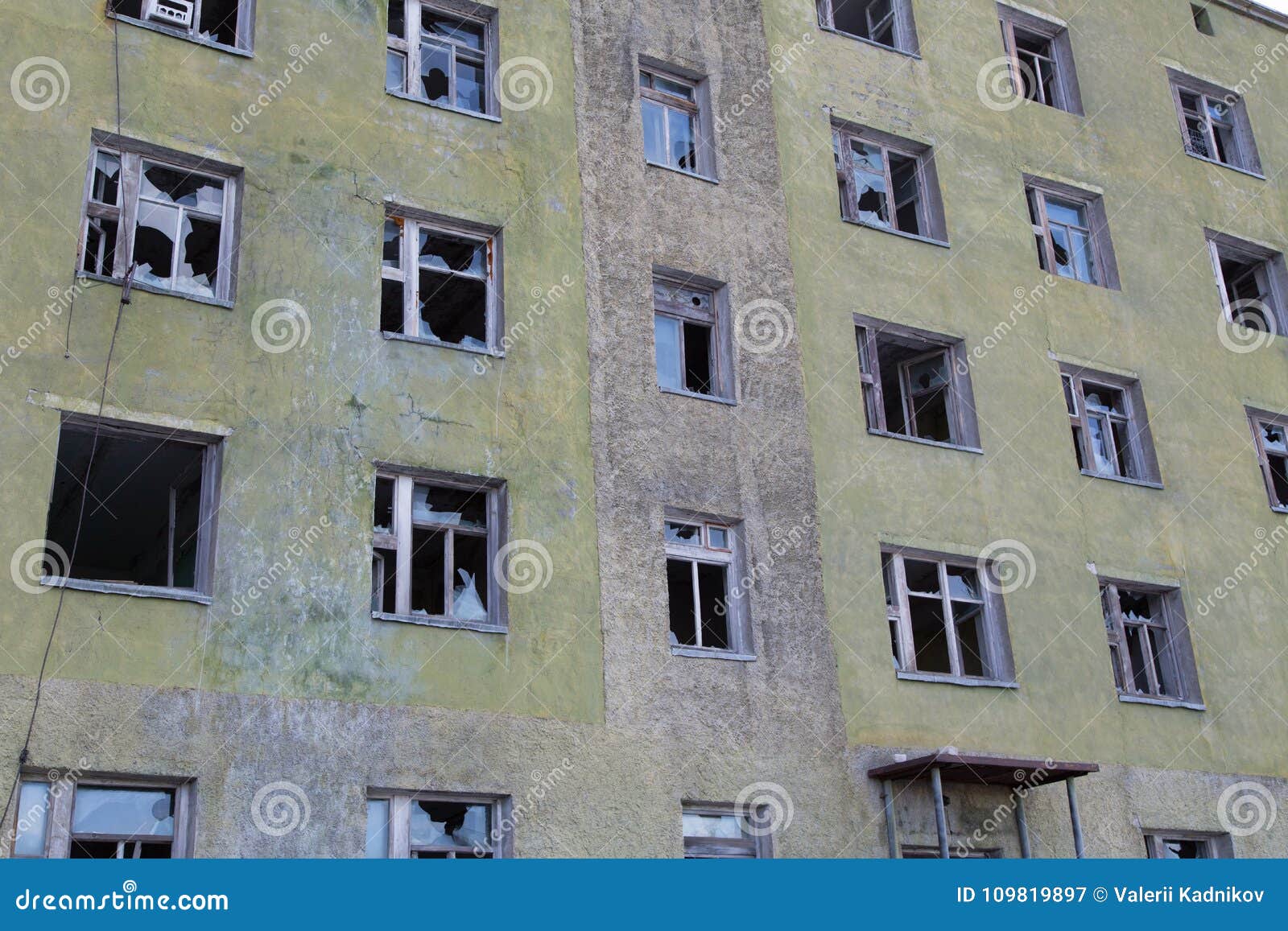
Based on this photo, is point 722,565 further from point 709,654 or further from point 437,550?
point 437,550

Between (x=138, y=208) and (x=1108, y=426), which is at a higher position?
(x=138, y=208)

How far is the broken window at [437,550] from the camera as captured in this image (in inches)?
567

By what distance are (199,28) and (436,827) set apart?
912cm

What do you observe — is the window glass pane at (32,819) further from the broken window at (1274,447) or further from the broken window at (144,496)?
the broken window at (1274,447)

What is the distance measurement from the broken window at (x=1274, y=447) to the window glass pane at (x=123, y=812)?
1612cm

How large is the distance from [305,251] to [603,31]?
5.64m

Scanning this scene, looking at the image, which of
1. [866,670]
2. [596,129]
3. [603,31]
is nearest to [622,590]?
[866,670]

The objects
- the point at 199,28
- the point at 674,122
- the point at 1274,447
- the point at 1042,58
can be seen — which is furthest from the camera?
the point at 1042,58

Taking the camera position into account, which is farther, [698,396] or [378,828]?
[698,396]

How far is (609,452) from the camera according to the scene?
16.0 meters

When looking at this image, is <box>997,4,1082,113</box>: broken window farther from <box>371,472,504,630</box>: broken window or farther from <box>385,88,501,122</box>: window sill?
<box>371,472,504,630</box>: broken window

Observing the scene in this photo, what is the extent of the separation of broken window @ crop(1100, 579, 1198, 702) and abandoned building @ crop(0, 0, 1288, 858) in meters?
0.06

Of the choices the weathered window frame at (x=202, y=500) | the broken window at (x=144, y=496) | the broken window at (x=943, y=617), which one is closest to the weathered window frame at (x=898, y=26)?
the broken window at (x=943, y=617)

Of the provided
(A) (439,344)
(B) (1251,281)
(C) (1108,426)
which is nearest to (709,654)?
(A) (439,344)
